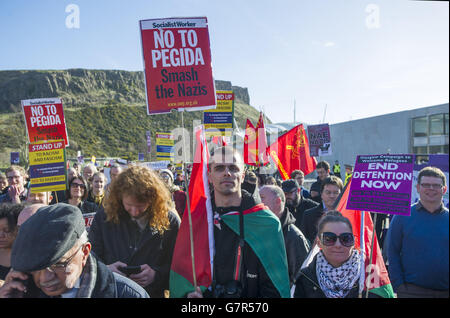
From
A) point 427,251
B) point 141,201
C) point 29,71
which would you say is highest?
point 29,71

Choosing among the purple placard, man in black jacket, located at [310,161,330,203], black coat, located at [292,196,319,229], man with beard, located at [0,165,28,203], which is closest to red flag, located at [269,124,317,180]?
man in black jacket, located at [310,161,330,203]

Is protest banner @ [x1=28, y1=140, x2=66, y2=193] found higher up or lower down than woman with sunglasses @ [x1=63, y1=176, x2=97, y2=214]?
higher up

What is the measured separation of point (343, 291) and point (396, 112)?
22.6 m

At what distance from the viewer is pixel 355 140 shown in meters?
25.8

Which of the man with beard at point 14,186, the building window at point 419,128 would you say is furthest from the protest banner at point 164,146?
the building window at point 419,128

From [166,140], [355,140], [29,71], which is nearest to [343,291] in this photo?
[166,140]

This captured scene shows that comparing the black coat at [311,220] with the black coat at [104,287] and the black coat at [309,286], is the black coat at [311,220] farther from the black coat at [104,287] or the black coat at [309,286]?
the black coat at [104,287]

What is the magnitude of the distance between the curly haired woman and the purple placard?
1.61 meters

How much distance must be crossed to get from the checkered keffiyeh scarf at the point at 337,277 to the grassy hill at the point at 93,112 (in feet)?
212

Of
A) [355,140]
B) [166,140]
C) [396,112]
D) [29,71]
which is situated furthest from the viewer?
[29,71]

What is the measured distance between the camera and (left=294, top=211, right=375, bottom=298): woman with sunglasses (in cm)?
244

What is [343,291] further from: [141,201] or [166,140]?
[166,140]

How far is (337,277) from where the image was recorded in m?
2.45

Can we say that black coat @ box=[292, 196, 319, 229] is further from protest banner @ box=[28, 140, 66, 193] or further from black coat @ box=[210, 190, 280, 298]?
protest banner @ box=[28, 140, 66, 193]
